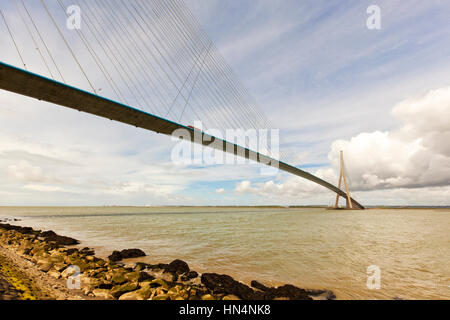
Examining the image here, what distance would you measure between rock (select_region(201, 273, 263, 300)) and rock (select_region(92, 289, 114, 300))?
7.67 ft

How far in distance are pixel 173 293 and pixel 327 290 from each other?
13.4 feet

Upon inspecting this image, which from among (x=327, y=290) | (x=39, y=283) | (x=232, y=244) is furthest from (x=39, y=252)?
(x=327, y=290)

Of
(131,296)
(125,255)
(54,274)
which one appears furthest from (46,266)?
(131,296)

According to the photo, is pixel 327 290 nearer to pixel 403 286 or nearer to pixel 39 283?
pixel 403 286

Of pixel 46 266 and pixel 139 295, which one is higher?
pixel 139 295

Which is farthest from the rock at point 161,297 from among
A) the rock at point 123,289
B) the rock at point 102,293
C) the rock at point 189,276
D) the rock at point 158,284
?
the rock at point 189,276

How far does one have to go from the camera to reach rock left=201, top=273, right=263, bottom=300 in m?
4.94

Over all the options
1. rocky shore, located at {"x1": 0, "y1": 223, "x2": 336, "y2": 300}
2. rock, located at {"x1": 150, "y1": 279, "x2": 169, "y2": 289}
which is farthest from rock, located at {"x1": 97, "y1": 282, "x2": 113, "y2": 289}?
rock, located at {"x1": 150, "y1": 279, "x2": 169, "y2": 289}

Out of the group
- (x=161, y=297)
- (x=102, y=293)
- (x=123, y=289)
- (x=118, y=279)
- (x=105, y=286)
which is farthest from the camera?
(x=118, y=279)

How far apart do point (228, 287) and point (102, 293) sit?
300cm

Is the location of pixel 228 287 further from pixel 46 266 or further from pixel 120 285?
pixel 46 266

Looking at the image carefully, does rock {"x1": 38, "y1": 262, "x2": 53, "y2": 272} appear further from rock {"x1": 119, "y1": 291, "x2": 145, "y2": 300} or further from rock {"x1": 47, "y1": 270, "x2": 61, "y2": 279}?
rock {"x1": 119, "y1": 291, "x2": 145, "y2": 300}

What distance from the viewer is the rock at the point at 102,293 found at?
187 inches

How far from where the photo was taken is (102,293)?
4855 mm
